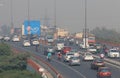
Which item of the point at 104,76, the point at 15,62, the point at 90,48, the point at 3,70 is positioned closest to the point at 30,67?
the point at 15,62

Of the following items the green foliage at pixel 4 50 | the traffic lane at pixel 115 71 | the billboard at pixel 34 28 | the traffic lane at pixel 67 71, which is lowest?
the traffic lane at pixel 67 71

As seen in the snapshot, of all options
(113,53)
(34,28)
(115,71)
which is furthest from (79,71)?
(34,28)

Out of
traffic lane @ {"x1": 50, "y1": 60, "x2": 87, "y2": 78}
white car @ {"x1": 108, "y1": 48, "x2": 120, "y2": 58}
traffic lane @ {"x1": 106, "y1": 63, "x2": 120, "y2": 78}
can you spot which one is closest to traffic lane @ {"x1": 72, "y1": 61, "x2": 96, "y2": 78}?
traffic lane @ {"x1": 50, "y1": 60, "x2": 87, "y2": 78}

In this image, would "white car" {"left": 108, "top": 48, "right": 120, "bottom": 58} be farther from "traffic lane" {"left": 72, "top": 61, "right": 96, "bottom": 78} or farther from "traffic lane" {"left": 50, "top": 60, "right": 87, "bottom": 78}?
"traffic lane" {"left": 50, "top": 60, "right": 87, "bottom": 78}

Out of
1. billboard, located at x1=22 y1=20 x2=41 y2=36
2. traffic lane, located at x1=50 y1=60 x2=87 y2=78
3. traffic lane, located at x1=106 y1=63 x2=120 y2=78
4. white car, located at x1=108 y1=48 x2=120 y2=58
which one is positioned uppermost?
billboard, located at x1=22 y1=20 x2=41 y2=36

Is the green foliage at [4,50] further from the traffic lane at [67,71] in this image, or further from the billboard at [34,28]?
the billboard at [34,28]

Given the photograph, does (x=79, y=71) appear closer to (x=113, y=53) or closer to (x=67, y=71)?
(x=67, y=71)

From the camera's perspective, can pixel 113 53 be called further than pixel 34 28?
No

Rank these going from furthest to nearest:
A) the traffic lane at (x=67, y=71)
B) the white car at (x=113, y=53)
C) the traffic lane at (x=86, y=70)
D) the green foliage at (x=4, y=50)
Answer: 1. the white car at (x=113, y=53)
2. the green foliage at (x=4, y=50)
3. the traffic lane at (x=86, y=70)
4. the traffic lane at (x=67, y=71)

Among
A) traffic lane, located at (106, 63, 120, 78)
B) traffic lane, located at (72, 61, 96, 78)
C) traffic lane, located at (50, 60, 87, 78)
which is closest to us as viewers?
traffic lane, located at (106, 63, 120, 78)

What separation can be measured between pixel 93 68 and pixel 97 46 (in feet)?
93.1

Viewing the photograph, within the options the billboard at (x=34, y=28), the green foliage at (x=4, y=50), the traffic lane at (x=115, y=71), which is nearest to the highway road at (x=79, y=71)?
the traffic lane at (x=115, y=71)

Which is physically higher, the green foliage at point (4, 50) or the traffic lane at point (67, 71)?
the green foliage at point (4, 50)

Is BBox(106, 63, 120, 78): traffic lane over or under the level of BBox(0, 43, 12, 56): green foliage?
under
